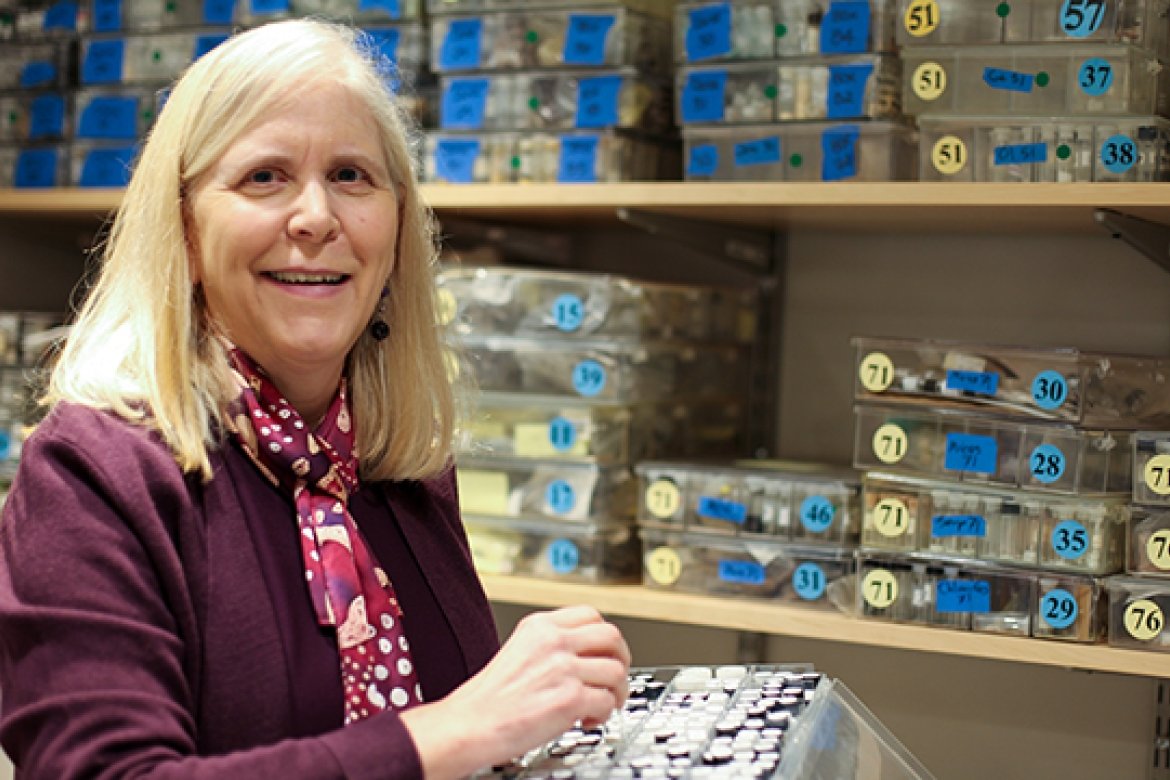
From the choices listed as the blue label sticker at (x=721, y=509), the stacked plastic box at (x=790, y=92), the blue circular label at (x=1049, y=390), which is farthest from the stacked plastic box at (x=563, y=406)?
the blue circular label at (x=1049, y=390)

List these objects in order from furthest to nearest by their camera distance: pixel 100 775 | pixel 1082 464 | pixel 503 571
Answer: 1. pixel 503 571
2. pixel 1082 464
3. pixel 100 775

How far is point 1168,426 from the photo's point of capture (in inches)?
68.6

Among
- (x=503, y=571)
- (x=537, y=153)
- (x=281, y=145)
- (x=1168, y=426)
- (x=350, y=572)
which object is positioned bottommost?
(x=503, y=571)

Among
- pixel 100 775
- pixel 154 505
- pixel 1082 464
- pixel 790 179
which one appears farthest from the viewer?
pixel 790 179

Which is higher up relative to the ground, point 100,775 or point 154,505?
point 154,505

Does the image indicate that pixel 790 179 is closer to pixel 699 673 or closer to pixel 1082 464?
pixel 1082 464

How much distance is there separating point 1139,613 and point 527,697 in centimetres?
91

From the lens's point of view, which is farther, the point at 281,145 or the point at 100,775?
the point at 281,145

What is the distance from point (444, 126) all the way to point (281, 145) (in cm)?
98

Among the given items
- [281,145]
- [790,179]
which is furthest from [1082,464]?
[281,145]

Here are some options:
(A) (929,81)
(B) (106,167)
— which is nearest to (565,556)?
(A) (929,81)

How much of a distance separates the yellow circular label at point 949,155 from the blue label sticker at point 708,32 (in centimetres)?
34

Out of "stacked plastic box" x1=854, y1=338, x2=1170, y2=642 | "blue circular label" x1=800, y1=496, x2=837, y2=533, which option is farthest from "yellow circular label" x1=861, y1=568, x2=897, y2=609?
"blue circular label" x1=800, y1=496, x2=837, y2=533

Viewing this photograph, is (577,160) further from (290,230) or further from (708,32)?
(290,230)
